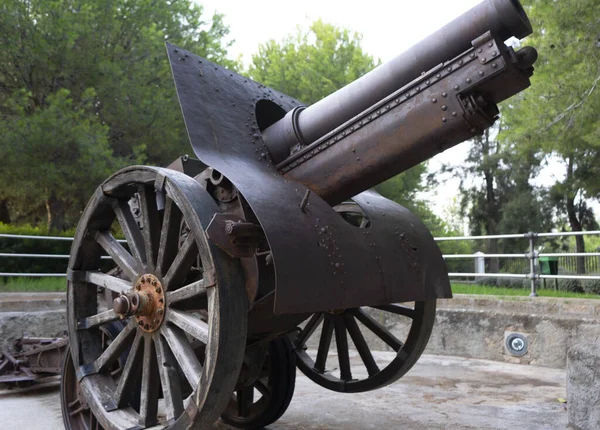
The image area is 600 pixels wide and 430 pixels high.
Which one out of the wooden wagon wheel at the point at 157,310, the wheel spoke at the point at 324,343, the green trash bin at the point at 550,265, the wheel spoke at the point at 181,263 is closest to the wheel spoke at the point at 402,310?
the wheel spoke at the point at 324,343

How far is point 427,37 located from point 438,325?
475 cm

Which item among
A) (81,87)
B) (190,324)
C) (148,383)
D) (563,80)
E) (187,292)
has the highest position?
(81,87)

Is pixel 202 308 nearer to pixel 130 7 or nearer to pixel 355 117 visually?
pixel 355 117

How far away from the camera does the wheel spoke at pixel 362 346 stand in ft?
14.7

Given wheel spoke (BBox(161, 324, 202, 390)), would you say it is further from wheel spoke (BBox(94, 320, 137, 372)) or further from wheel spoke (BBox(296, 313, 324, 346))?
wheel spoke (BBox(296, 313, 324, 346))

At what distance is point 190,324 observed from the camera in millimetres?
2887

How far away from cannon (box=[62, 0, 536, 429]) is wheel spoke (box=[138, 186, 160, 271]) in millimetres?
12

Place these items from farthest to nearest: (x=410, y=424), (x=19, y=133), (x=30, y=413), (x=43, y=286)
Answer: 1. (x=19, y=133)
2. (x=43, y=286)
3. (x=30, y=413)
4. (x=410, y=424)

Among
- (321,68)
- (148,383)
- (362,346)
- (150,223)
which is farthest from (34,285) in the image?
(321,68)

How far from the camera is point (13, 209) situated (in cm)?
1667

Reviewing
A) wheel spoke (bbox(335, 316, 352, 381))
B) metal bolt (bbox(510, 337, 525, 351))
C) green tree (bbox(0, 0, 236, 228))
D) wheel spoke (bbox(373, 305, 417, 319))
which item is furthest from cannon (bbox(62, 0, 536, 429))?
green tree (bbox(0, 0, 236, 228))

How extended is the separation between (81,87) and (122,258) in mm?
9424

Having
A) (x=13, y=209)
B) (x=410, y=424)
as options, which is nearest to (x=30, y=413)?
(x=410, y=424)

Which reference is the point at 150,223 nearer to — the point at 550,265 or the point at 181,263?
the point at 181,263
